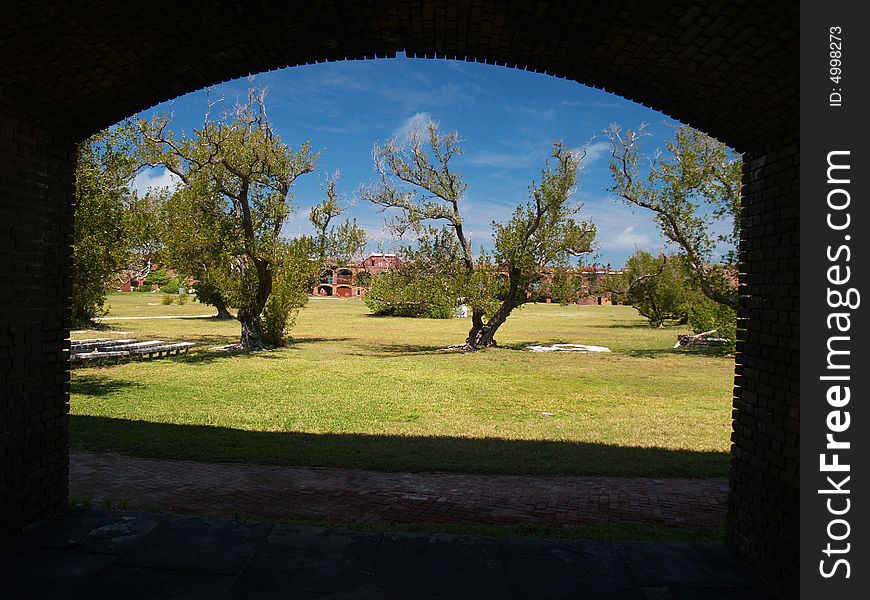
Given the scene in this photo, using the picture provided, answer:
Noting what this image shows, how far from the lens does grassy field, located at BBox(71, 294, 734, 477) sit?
287 inches

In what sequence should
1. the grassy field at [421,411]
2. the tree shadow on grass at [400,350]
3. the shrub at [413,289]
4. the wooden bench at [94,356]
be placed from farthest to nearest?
the shrub at [413,289], the tree shadow on grass at [400,350], the wooden bench at [94,356], the grassy field at [421,411]

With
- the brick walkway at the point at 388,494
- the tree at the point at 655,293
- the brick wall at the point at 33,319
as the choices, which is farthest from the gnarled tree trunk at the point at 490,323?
A: the brick wall at the point at 33,319

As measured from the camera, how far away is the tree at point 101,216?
11.9m

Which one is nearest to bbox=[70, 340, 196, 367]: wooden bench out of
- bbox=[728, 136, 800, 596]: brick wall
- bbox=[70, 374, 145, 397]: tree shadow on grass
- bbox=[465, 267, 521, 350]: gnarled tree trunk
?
bbox=[70, 374, 145, 397]: tree shadow on grass

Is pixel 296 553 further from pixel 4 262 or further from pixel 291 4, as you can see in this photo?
pixel 291 4

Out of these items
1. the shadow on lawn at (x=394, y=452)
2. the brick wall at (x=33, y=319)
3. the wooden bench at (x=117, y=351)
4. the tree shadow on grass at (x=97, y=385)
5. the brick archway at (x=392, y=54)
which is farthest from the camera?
the wooden bench at (x=117, y=351)

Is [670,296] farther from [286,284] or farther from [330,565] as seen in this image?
[330,565]

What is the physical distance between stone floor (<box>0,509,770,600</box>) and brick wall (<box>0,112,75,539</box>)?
1.11ft

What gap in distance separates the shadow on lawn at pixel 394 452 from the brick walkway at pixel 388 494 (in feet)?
0.91

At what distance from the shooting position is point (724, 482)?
20.9 ft

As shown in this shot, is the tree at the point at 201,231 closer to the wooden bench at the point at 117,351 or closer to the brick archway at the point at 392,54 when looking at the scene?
the wooden bench at the point at 117,351

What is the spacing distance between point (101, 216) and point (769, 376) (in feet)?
42.2
